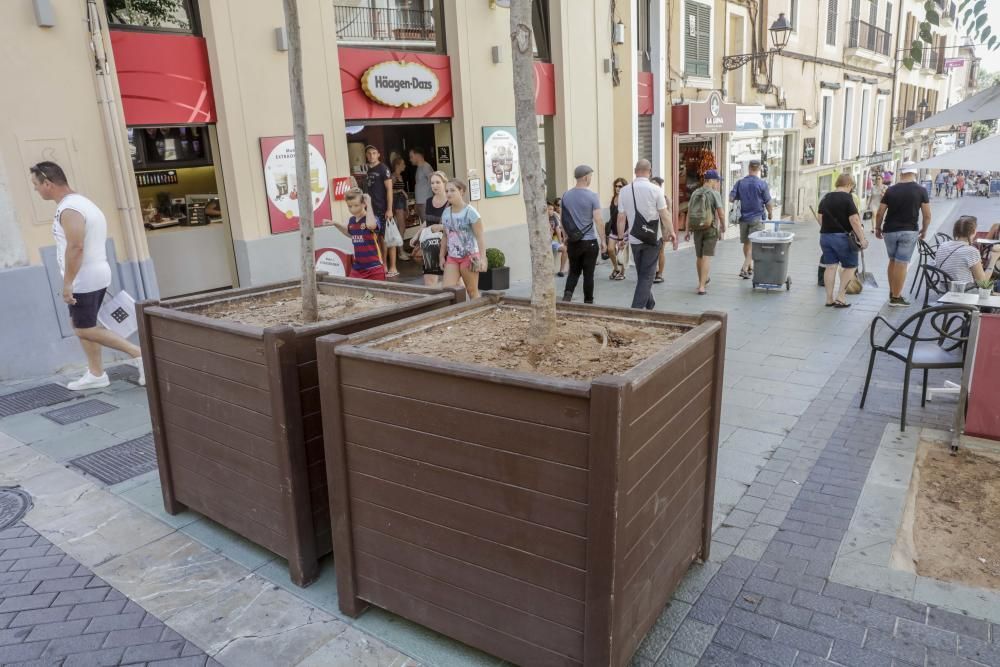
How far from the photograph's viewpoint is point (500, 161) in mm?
10922

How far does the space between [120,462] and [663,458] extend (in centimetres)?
390

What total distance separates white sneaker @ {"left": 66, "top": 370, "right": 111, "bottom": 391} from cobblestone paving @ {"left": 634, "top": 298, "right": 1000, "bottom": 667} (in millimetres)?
5473

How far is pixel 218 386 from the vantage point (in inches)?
138

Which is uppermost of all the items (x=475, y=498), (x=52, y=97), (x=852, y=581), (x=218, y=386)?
(x=52, y=97)

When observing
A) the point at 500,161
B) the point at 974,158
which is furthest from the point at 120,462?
the point at 500,161

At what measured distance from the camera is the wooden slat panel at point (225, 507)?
3492 mm

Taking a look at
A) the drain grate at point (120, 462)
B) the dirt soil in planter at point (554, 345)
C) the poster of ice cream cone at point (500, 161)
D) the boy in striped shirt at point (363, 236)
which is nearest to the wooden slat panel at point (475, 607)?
the dirt soil in planter at point (554, 345)

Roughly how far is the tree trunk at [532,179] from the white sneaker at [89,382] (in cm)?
489

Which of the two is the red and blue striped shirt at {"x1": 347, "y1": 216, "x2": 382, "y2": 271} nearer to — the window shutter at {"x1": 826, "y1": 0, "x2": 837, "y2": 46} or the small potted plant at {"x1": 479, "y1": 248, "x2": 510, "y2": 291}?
the small potted plant at {"x1": 479, "y1": 248, "x2": 510, "y2": 291}

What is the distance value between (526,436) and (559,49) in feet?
34.5

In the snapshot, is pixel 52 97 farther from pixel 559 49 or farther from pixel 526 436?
pixel 559 49

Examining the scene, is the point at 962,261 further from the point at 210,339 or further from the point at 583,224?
the point at 210,339

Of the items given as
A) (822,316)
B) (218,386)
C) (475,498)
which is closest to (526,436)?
(475,498)

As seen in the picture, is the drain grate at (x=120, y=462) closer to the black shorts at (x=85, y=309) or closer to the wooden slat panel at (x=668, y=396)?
the black shorts at (x=85, y=309)
